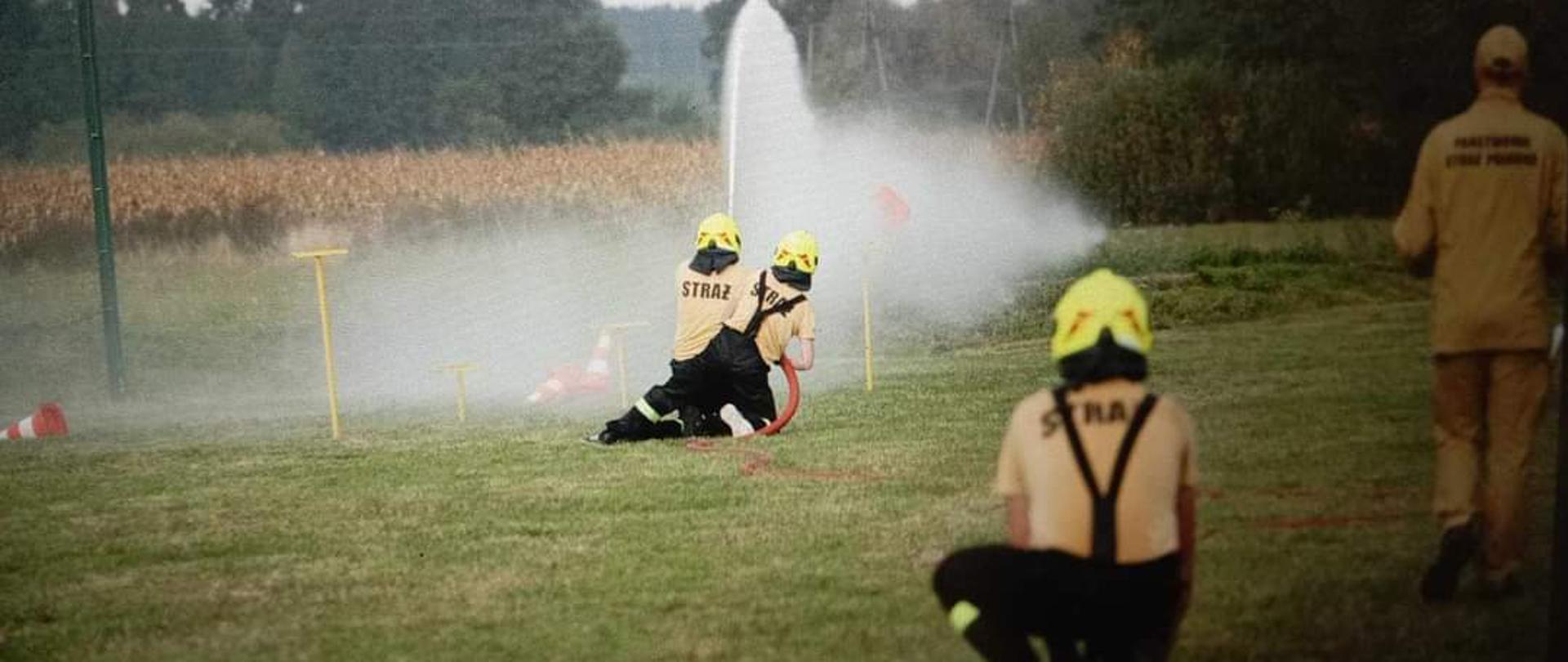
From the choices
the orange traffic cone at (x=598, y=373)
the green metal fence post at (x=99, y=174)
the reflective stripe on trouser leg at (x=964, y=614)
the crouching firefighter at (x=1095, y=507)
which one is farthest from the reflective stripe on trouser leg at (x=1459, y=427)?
the green metal fence post at (x=99, y=174)

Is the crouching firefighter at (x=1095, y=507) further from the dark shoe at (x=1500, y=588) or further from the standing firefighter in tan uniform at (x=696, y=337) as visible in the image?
the standing firefighter in tan uniform at (x=696, y=337)

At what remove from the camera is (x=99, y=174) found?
1588cm

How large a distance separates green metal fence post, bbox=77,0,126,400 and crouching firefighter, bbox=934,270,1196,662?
12.7 m

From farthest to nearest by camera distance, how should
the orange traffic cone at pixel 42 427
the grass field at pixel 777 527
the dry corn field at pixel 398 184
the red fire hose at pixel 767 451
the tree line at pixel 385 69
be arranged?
1. the tree line at pixel 385 69
2. the dry corn field at pixel 398 184
3. the orange traffic cone at pixel 42 427
4. the red fire hose at pixel 767 451
5. the grass field at pixel 777 527

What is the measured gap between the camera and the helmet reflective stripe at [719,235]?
10578 millimetres

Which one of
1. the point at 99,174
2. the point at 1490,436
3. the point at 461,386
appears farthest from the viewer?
the point at 99,174

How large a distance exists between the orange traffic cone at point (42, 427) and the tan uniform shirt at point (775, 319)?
6027 mm

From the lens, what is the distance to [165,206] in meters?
21.3

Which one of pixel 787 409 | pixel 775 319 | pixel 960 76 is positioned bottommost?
pixel 787 409

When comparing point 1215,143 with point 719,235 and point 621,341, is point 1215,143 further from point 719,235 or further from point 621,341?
point 621,341

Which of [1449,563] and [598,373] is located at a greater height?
[598,373]

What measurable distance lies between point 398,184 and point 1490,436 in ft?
61.0

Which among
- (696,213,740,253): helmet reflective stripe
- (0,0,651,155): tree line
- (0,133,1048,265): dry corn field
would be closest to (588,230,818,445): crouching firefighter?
(696,213,740,253): helmet reflective stripe

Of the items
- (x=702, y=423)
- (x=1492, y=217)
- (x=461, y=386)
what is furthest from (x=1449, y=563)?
(x=461, y=386)
